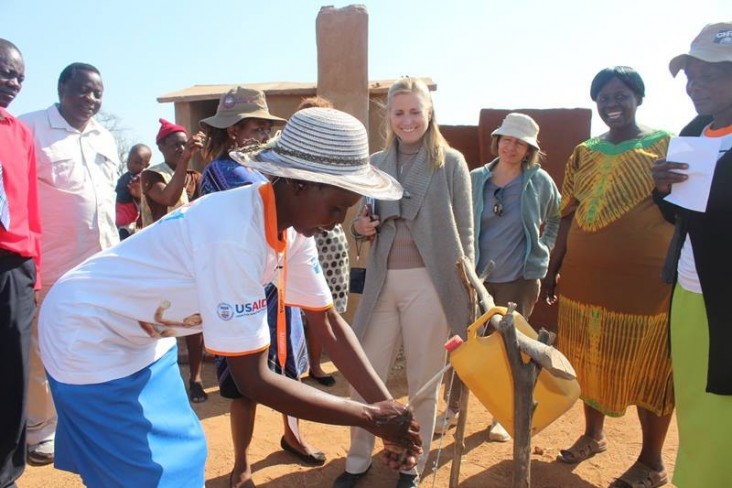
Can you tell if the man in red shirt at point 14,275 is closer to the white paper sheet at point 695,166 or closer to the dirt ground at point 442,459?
the dirt ground at point 442,459

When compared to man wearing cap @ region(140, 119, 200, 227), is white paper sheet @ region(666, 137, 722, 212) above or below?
above

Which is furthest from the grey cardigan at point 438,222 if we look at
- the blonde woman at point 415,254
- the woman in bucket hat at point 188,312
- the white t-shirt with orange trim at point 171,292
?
the white t-shirt with orange trim at point 171,292

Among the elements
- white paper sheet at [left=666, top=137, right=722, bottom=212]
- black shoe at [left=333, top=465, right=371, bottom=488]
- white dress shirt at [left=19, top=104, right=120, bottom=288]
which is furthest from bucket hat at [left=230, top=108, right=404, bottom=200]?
white dress shirt at [left=19, top=104, right=120, bottom=288]

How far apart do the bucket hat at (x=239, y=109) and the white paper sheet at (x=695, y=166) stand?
75.2 inches

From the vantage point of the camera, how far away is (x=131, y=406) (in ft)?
6.10

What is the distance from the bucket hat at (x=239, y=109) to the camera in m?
3.28

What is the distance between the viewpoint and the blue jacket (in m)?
4.12

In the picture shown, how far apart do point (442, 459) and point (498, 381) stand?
206 centimetres

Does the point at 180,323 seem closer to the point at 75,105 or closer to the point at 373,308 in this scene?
the point at 373,308

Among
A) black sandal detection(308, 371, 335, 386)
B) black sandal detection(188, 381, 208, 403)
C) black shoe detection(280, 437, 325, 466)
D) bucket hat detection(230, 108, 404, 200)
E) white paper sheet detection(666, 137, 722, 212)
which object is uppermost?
bucket hat detection(230, 108, 404, 200)

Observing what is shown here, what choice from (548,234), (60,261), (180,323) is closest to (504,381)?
(180,323)

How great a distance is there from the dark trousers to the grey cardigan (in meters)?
1.69

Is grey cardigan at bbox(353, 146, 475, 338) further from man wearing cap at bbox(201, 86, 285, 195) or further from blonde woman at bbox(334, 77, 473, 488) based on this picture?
man wearing cap at bbox(201, 86, 285, 195)

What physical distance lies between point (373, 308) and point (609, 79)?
1.71 m
